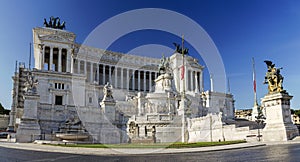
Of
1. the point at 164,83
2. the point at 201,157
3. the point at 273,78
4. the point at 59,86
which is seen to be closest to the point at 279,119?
the point at 273,78

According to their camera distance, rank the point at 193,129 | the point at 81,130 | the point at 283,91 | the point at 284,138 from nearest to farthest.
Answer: the point at 284,138, the point at 283,91, the point at 81,130, the point at 193,129

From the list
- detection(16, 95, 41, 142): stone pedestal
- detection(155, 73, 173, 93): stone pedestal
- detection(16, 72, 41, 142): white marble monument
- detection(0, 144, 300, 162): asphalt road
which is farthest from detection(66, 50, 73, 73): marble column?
detection(0, 144, 300, 162): asphalt road

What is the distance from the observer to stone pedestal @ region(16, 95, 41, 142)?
92.9ft

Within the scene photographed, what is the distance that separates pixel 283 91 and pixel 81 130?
69.2 ft

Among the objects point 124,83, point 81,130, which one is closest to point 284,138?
point 81,130

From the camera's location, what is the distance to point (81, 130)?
103 feet

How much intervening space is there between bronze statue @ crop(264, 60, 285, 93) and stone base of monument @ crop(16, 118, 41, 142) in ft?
75.2

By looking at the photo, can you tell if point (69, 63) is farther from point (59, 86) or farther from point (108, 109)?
point (108, 109)

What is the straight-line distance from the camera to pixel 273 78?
2206 cm

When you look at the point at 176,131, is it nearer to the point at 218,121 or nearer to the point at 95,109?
the point at 218,121

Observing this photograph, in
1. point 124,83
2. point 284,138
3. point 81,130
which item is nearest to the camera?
point 284,138

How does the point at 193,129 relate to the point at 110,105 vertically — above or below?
below

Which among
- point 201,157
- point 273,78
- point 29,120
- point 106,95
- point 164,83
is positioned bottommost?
point 201,157

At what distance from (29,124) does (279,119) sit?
24650 mm
